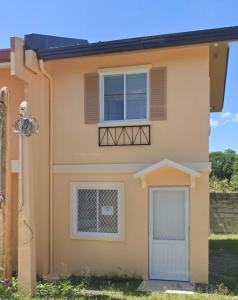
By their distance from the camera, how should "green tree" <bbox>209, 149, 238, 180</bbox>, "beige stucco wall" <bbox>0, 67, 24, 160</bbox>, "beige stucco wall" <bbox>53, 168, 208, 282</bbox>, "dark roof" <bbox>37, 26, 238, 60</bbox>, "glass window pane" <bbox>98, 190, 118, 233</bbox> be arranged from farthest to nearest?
"green tree" <bbox>209, 149, 238, 180</bbox> < "beige stucco wall" <bbox>0, 67, 24, 160</bbox> < "glass window pane" <bbox>98, 190, 118, 233</bbox> < "beige stucco wall" <bbox>53, 168, 208, 282</bbox> < "dark roof" <bbox>37, 26, 238, 60</bbox>

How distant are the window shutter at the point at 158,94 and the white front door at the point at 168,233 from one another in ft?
6.11

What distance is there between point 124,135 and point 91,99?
1326mm

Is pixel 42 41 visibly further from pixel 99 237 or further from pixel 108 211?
pixel 99 237

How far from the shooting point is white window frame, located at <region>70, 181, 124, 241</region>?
9.91 metres

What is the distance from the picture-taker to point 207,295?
323 inches

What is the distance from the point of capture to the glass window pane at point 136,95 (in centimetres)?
996

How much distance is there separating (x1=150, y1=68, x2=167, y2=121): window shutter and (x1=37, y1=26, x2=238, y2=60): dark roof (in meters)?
0.80

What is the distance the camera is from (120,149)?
999 cm

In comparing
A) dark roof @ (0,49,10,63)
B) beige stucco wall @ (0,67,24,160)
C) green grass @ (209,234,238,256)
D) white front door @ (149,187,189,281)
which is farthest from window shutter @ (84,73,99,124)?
green grass @ (209,234,238,256)

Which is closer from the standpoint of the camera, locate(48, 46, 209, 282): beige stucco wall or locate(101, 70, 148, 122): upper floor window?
locate(48, 46, 209, 282): beige stucco wall

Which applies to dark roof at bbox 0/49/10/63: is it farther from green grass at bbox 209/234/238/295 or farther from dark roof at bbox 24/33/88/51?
green grass at bbox 209/234/238/295

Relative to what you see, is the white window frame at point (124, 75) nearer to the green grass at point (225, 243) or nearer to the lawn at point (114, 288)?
the lawn at point (114, 288)

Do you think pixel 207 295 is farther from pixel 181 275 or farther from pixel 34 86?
pixel 34 86

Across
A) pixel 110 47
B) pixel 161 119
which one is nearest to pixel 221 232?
pixel 161 119
